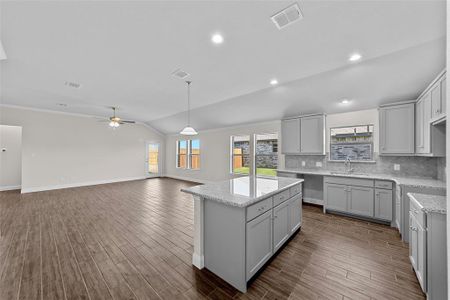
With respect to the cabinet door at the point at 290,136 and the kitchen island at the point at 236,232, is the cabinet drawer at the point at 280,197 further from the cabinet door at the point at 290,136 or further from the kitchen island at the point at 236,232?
the cabinet door at the point at 290,136

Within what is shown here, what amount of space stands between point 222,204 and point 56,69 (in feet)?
13.1

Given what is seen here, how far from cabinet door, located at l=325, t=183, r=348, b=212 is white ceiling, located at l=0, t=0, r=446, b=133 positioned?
1.91m

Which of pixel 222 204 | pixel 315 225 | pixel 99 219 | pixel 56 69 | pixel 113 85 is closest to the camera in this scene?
pixel 222 204

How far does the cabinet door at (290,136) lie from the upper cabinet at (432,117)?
2.29 meters

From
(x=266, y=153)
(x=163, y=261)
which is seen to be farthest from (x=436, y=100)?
(x=163, y=261)

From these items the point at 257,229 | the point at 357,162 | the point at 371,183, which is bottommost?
the point at 257,229

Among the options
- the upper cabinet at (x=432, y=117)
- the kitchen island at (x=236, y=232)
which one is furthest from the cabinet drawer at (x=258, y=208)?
the upper cabinet at (x=432, y=117)

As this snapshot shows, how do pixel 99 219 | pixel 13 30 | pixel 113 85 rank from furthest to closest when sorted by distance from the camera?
pixel 113 85 < pixel 99 219 < pixel 13 30

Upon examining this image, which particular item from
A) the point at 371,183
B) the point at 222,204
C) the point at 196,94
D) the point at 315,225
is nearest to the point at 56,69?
the point at 196,94

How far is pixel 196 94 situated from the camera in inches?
180

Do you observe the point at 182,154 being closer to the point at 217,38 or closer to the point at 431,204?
the point at 217,38

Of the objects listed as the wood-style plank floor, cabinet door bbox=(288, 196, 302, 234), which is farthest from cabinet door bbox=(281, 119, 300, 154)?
cabinet door bbox=(288, 196, 302, 234)

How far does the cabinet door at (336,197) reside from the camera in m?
3.85

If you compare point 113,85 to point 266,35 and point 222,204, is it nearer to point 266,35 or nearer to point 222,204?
point 266,35
